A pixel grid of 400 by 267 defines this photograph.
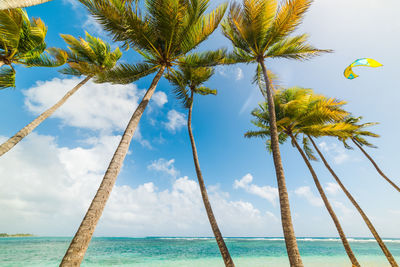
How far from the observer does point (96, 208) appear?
3424mm

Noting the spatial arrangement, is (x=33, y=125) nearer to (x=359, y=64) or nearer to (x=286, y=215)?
(x=286, y=215)

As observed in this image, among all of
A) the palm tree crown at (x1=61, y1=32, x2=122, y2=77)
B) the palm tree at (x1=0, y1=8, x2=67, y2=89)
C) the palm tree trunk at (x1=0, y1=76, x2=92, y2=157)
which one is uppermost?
the palm tree crown at (x1=61, y1=32, x2=122, y2=77)

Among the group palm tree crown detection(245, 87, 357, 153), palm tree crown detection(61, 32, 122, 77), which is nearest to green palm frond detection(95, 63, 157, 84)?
palm tree crown detection(61, 32, 122, 77)

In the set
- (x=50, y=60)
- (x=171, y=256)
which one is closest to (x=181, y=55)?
(x=50, y=60)

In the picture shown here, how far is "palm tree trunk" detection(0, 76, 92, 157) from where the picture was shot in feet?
22.6

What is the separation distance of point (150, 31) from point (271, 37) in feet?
14.7

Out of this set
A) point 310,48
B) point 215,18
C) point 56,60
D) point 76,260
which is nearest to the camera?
point 76,260

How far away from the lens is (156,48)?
6.73 m

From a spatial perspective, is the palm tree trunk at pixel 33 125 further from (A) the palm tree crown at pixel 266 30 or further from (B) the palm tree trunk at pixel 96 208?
(A) the palm tree crown at pixel 266 30

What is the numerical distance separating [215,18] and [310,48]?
4118mm

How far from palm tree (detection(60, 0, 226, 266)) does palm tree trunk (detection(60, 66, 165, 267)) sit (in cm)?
2

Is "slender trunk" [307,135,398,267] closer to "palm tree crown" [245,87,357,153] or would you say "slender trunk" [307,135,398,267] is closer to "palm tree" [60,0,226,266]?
"palm tree crown" [245,87,357,153]

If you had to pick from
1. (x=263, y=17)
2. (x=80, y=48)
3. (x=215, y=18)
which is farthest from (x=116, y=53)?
(x=263, y=17)

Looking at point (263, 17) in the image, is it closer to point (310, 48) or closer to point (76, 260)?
point (310, 48)
